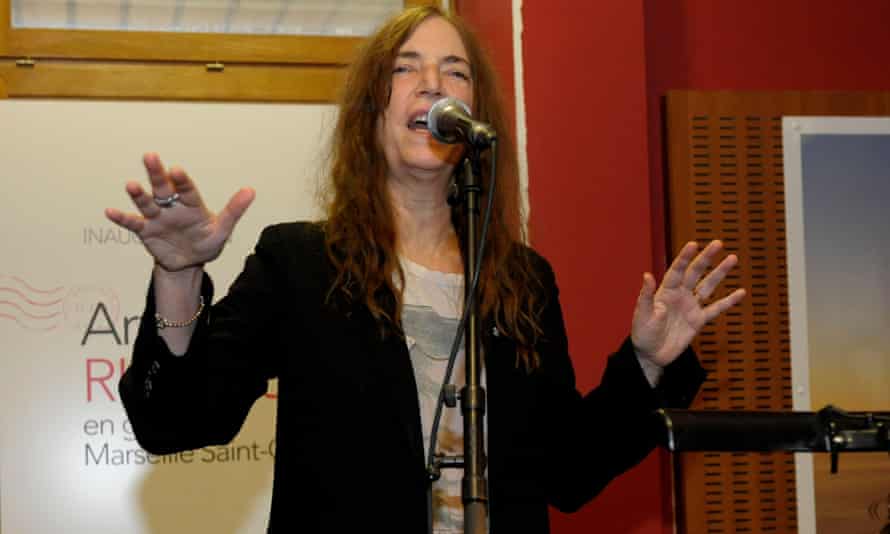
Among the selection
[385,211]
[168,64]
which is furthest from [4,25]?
[385,211]

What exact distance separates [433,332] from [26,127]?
1.69 metres

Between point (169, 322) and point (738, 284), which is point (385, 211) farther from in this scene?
point (738, 284)

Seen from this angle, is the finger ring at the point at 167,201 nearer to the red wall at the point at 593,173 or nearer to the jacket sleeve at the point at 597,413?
the jacket sleeve at the point at 597,413

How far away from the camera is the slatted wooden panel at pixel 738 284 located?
11.0ft

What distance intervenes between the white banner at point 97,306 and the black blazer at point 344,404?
3.94ft

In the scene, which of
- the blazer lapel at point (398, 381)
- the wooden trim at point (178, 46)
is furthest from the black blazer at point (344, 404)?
the wooden trim at point (178, 46)

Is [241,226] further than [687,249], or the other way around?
[241,226]

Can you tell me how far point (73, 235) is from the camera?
9.96 feet

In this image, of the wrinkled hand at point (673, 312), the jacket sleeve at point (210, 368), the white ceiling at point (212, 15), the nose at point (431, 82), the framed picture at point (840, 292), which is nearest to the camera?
the jacket sleeve at point (210, 368)

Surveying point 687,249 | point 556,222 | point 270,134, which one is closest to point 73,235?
point 270,134

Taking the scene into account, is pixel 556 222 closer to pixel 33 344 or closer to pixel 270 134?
pixel 270 134

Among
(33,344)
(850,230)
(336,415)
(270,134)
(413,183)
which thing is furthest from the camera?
(850,230)

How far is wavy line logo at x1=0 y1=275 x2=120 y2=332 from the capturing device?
2.98m

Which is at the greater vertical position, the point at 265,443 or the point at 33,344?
the point at 33,344
